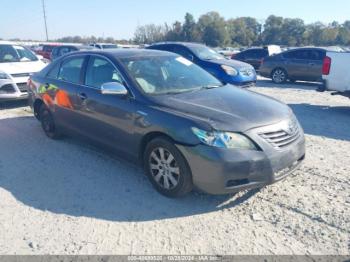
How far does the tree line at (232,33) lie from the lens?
76875 mm

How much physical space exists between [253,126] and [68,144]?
345 centimetres

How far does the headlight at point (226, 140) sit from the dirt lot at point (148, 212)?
2.38ft

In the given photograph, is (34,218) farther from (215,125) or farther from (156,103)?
(215,125)

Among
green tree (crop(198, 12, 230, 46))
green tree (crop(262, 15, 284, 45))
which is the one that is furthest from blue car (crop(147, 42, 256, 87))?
green tree (crop(262, 15, 284, 45))

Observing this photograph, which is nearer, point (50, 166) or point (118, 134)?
point (118, 134)

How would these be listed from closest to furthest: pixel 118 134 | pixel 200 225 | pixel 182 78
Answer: pixel 200 225 → pixel 118 134 → pixel 182 78

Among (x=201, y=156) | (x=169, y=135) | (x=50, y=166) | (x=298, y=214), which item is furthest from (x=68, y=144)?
(x=298, y=214)

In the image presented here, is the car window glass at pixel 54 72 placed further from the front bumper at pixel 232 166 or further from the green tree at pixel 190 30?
the green tree at pixel 190 30

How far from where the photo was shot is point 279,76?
1334 centimetres

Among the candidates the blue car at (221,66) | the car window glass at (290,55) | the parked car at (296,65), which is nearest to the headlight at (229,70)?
the blue car at (221,66)

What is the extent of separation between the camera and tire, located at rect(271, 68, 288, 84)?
43.2ft

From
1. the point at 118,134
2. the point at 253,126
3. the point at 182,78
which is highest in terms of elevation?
the point at 182,78

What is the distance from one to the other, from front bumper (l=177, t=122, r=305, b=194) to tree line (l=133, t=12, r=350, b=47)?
74.7 meters

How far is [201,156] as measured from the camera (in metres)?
3.26
